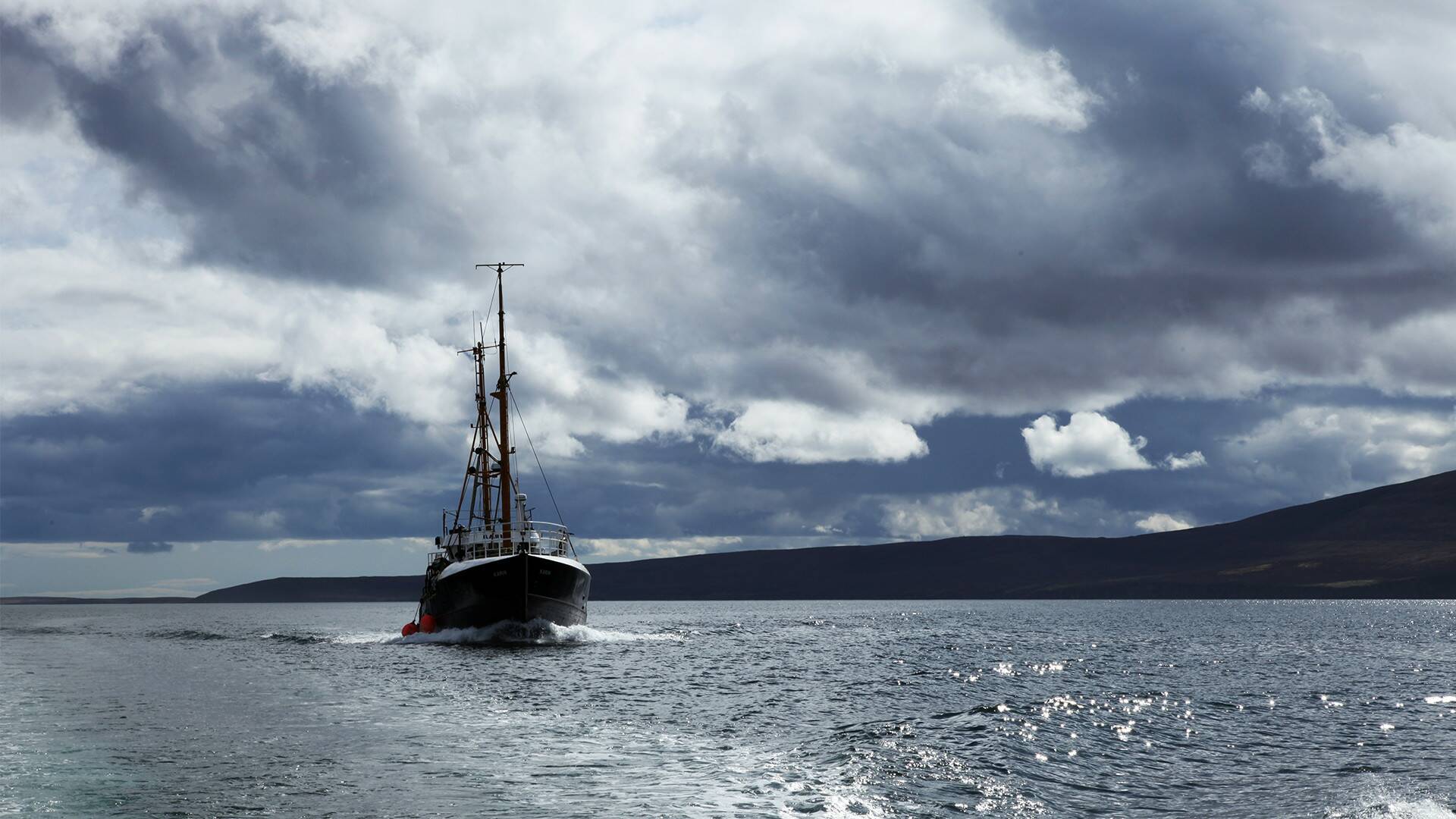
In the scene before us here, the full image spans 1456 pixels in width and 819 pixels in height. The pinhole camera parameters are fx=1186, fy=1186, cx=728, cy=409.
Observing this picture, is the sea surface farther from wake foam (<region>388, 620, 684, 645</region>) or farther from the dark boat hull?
wake foam (<region>388, 620, 684, 645</region>)

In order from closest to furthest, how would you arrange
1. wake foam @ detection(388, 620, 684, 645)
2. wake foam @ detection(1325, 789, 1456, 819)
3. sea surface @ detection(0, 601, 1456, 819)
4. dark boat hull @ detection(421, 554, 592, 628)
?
wake foam @ detection(1325, 789, 1456, 819) → sea surface @ detection(0, 601, 1456, 819) → dark boat hull @ detection(421, 554, 592, 628) → wake foam @ detection(388, 620, 684, 645)

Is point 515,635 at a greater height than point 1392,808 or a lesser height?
greater

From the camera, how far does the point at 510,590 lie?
2990 inches

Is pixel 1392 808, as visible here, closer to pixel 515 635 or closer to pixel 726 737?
pixel 726 737

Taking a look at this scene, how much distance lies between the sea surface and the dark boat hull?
15.3 ft

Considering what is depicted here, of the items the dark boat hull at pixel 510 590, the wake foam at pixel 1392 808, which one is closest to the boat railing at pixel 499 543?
the dark boat hull at pixel 510 590

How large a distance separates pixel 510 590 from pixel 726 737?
142 feet

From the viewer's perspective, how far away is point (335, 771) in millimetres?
28125

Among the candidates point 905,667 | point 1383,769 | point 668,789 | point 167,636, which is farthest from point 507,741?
point 167,636

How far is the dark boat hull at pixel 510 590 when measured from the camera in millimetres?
74938

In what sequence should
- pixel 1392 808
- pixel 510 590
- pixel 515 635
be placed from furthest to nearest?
pixel 515 635 → pixel 510 590 → pixel 1392 808

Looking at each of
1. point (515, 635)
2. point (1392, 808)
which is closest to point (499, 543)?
point (515, 635)

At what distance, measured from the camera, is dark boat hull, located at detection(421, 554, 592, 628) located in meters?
74.9

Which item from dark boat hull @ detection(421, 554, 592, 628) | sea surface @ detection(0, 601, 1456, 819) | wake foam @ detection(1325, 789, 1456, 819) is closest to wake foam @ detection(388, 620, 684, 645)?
dark boat hull @ detection(421, 554, 592, 628)
